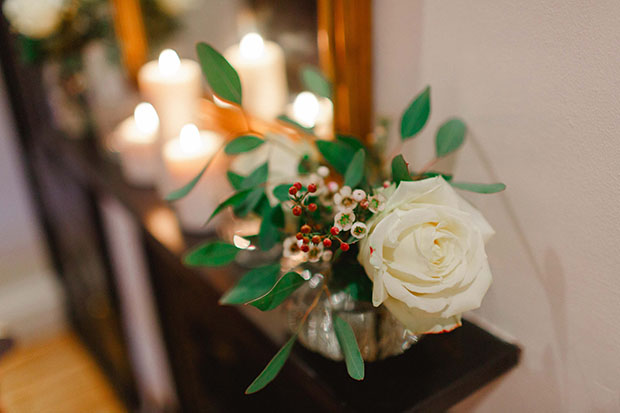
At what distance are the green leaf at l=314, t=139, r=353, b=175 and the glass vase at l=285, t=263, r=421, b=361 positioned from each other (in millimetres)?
102

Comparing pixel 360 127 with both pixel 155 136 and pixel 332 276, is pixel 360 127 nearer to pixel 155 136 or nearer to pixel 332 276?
pixel 332 276

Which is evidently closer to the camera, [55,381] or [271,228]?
[271,228]

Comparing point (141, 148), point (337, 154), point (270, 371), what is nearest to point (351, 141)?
point (337, 154)

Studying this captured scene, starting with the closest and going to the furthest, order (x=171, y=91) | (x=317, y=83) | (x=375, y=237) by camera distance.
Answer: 1. (x=375, y=237)
2. (x=317, y=83)
3. (x=171, y=91)

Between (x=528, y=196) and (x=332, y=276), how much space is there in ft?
0.66

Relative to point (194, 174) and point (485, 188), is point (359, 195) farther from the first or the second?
point (194, 174)

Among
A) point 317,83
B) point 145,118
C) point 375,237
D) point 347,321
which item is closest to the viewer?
point 375,237

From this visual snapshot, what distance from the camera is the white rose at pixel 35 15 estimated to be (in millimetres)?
1062

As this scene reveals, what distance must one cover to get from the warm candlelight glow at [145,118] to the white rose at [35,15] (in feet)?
0.92

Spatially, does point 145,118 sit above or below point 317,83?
below

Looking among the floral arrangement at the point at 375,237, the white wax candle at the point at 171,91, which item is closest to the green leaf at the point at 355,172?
the floral arrangement at the point at 375,237

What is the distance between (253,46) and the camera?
2.69 feet

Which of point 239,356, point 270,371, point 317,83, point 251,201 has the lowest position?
point 239,356

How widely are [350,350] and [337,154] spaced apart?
191mm
